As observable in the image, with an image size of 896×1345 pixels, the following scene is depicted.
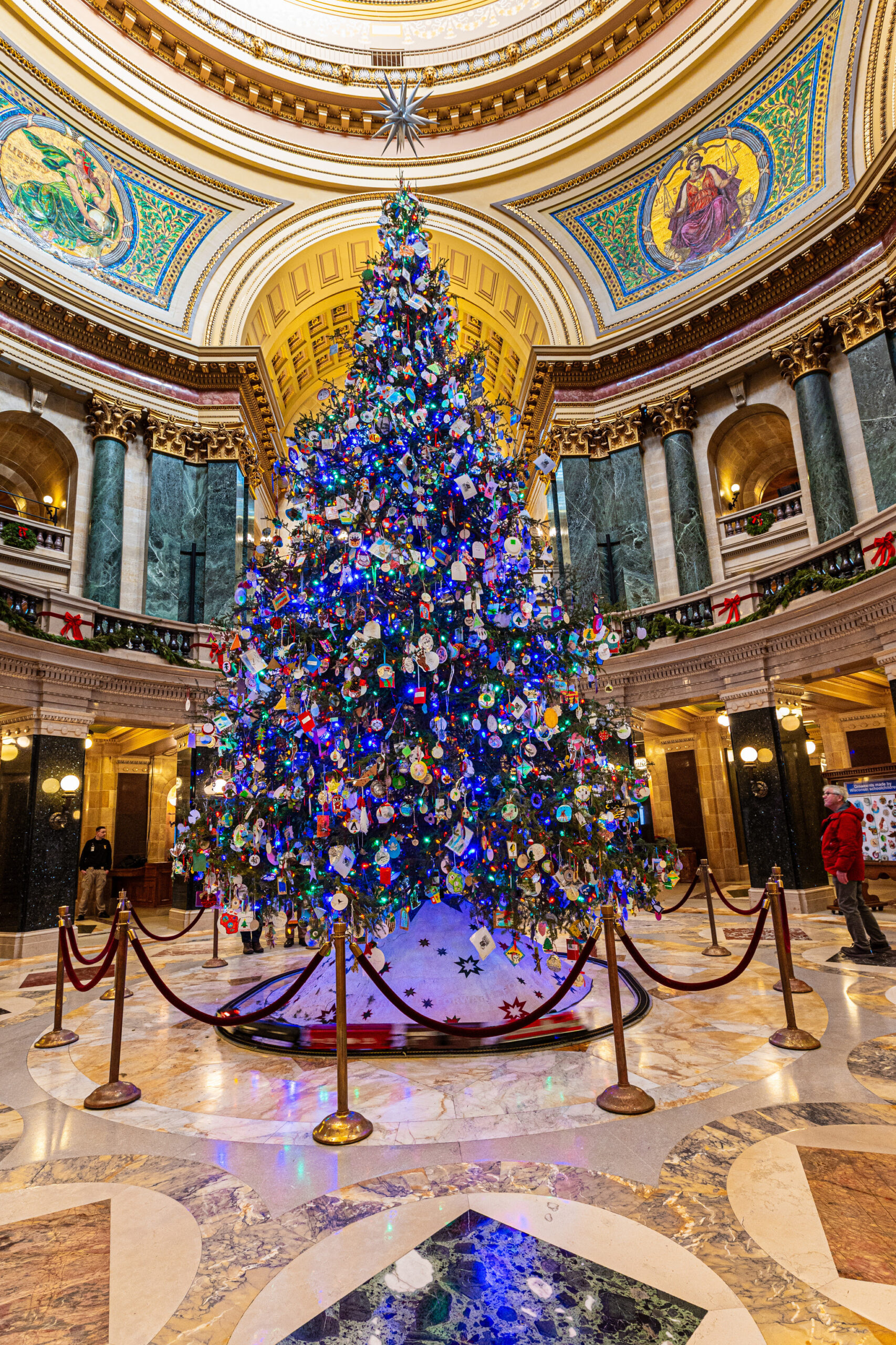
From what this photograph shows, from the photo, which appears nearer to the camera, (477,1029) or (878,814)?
(477,1029)

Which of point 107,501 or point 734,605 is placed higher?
point 107,501

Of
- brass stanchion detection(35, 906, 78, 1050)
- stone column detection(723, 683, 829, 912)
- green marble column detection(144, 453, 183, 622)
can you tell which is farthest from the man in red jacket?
green marble column detection(144, 453, 183, 622)

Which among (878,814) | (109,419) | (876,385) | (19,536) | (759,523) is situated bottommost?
(878,814)

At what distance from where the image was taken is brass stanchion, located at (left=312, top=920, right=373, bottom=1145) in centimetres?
362

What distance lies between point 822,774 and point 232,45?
21.3 metres

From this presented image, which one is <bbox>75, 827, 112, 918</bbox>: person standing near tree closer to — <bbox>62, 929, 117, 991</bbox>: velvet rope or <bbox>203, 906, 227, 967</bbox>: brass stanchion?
<bbox>203, 906, 227, 967</bbox>: brass stanchion

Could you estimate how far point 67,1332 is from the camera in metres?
2.29

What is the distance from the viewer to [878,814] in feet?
34.1

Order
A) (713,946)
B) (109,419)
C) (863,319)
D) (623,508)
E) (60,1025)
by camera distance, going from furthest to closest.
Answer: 1. (623,508)
2. (109,419)
3. (863,319)
4. (713,946)
5. (60,1025)

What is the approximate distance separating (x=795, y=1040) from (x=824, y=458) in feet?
37.2

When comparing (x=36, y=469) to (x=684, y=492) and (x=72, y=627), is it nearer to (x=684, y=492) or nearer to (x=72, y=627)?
(x=72, y=627)

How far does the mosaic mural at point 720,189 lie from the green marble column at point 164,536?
11.5 m

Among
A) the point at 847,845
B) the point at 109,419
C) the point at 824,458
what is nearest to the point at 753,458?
the point at 824,458

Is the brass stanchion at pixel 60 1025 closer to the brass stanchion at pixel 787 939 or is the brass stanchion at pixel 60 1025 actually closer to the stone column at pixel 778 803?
the brass stanchion at pixel 787 939
